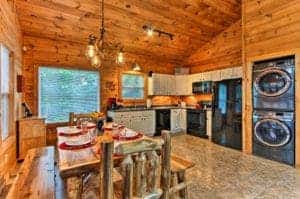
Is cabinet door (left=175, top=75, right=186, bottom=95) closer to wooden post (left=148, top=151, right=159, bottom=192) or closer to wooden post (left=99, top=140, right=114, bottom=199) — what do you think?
wooden post (left=148, top=151, right=159, bottom=192)

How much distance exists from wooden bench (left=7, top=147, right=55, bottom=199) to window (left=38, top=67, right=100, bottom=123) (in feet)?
8.18

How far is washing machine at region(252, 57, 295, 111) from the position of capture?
3742 mm

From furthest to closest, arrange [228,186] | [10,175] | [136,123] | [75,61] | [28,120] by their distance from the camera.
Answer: [136,123] → [75,61] → [28,120] → [10,175] → [228,186]

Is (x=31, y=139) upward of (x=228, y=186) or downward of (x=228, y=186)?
upward

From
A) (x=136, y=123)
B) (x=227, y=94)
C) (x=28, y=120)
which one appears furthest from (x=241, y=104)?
(x=28, y=120)

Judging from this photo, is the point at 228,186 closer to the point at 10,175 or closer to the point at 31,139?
the point at 10,175

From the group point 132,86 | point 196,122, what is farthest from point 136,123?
point 196,122

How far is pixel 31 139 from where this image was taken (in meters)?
4.17

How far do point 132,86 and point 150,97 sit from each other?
77cm

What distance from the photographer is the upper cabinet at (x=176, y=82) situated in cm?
612

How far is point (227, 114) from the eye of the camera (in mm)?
5105

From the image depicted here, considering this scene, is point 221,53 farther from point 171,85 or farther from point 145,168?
point 145,168

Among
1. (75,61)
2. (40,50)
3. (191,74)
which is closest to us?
(40,50)

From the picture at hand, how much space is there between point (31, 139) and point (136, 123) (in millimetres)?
2657
